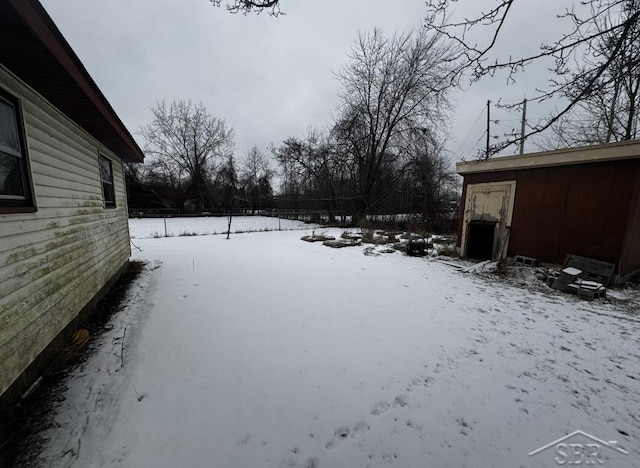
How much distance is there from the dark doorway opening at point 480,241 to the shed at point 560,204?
0.04 metres

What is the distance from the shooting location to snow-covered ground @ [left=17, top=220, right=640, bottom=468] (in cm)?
180

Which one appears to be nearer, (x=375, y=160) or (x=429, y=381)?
(x=429, y=381)

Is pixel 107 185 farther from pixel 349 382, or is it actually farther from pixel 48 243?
pixel 349 382

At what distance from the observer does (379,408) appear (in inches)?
85.2

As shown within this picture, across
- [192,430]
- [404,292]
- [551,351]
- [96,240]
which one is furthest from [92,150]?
[551,351]

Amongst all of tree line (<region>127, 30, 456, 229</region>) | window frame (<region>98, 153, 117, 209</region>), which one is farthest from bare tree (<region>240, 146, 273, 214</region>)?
Result: window frame (<region>98, 153, 117, 209</region>)

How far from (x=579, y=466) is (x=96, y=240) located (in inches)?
251

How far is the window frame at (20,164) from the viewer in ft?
7.34

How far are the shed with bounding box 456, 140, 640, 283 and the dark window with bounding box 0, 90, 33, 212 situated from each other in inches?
289

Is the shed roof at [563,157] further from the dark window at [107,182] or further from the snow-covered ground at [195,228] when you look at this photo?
the snow-covered ground at [195,228]

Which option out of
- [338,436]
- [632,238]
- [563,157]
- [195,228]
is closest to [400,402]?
[338,436]

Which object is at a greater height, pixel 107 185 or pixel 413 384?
pixel 107 185

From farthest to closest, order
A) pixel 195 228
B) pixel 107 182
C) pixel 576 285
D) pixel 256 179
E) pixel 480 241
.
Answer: pixel 256 179 < pixel 195 228 < pixel 480 241 < pixel 107 182 < pixel 576 285

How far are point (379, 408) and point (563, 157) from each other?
7204mm
